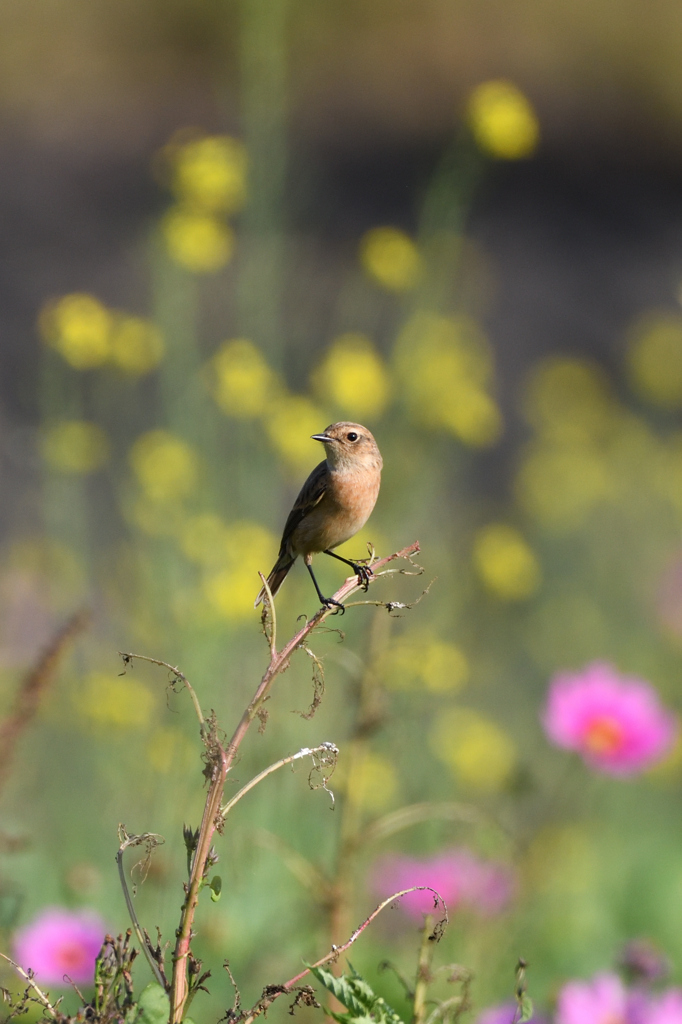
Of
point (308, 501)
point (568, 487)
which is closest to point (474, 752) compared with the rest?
point (308, 501)

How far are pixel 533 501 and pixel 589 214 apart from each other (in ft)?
19.7

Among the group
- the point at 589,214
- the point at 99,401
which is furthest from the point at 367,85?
the point at 99,401

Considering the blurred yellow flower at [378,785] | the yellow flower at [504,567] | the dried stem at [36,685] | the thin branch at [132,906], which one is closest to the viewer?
the thin branch at [132,906]

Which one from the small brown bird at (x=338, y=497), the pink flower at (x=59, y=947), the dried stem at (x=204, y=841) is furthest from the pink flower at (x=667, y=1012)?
the pink flower at (x=59, y=947)

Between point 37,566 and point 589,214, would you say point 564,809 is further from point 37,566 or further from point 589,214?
point 589,214

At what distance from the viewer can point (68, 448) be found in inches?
170

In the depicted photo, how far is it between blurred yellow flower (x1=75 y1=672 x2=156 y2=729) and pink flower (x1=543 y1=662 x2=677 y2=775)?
1.69 m

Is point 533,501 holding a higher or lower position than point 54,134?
lower

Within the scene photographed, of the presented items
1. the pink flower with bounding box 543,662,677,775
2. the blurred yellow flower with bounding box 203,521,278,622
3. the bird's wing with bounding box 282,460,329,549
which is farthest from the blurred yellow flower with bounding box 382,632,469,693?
the bird's wing with bounding box 282,460,329,549

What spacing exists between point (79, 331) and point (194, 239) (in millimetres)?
618

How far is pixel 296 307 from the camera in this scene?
6195mm

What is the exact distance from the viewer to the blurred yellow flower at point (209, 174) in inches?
170

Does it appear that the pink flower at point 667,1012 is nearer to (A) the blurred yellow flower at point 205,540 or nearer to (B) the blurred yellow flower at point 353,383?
(A) the blurred yellow flower at point 205,540

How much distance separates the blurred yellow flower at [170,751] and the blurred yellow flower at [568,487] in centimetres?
332
